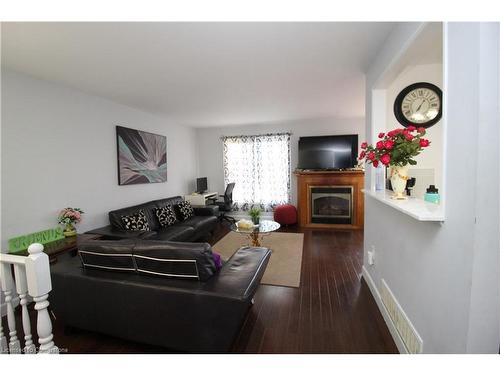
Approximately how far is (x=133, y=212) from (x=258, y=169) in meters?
3.14

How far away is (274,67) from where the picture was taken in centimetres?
238

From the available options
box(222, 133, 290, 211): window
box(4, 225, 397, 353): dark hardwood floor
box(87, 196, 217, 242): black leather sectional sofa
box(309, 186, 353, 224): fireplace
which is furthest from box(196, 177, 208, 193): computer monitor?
box(4, 225, 397, 353): dark hardwood floor

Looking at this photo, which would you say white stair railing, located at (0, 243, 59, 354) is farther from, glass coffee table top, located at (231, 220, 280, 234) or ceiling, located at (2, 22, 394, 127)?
glass coffee table top, located at (231, 220, 280, 234)

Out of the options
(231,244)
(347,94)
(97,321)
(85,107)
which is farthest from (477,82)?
(85,107)

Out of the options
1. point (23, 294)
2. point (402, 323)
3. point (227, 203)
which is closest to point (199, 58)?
point (23, 294)

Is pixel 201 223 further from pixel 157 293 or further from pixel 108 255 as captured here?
pixel 157 293

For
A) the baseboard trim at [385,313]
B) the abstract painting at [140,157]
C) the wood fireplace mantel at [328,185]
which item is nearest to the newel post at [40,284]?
the baseboard trim at [385,313]

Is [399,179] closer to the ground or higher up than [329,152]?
closer to the ground

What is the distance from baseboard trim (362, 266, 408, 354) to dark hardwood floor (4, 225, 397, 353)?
4cm

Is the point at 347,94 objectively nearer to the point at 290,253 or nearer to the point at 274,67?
the point at 274,67

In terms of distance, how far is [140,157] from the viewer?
3.99 meters

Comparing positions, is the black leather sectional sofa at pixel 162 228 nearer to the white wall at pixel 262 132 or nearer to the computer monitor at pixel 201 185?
the computer monitor at pixel 201 185
